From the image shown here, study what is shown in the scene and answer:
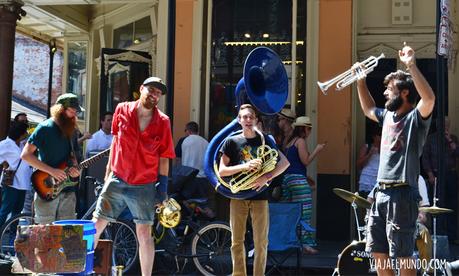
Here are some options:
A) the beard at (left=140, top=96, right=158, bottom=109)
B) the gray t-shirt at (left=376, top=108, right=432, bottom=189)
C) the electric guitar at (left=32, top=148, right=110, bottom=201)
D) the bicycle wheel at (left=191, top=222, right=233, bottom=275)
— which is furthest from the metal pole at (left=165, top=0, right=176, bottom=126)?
the gray t-shirt at (left=376, top=108, right=432, bottom=189)

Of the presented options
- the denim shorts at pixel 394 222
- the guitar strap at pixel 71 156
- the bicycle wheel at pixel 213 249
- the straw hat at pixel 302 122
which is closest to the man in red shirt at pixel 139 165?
the guitar strap at pixel 71 156

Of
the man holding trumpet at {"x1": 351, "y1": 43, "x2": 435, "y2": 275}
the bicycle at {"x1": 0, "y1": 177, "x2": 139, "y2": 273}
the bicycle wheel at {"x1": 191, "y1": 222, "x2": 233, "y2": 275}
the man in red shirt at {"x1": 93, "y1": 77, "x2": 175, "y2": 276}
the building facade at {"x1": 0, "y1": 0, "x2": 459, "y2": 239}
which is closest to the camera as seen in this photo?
the man holding trumpet at {"x1": 351, "y1": 43, "x2": 435, "y2": 275}

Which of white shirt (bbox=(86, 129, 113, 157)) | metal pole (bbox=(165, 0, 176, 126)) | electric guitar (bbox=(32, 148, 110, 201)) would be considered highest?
metal pole (bbox=(165, 0, 176, 126))

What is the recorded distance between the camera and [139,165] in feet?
18.6

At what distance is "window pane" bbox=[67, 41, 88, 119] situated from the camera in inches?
541

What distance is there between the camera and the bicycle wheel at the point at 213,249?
23.6 feet

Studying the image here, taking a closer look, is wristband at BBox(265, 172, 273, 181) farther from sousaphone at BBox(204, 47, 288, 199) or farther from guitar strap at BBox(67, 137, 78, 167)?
guitar strap at BBox(67, 137, 78, 167)

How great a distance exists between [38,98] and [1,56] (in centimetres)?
1858

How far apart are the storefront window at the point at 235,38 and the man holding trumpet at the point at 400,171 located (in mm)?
5500

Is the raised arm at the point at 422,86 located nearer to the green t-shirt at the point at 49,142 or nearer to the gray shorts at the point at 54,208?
the green t-shirt at the point at 49,142

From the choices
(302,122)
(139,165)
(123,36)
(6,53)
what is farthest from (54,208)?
(123,36)

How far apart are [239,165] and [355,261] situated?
1.54 m

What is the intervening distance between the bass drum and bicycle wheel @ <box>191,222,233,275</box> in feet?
5.32

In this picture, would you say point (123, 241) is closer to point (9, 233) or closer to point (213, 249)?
point (213, 249)
